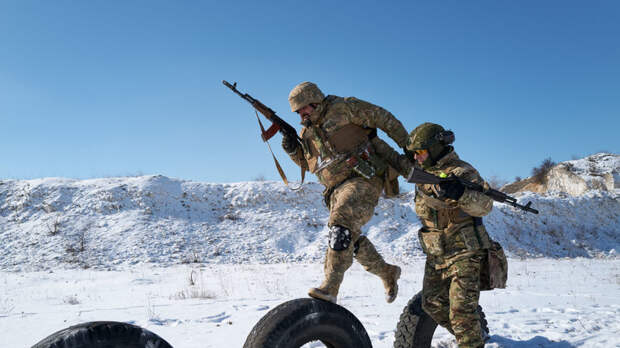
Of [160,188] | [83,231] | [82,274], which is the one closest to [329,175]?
[82,274]

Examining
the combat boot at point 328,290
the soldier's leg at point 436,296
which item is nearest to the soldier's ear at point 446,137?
the soldier's leg at point 436,296

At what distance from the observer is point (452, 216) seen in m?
3.34

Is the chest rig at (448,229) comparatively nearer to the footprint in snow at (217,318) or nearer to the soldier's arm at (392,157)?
the soldier's arm at (392,157)

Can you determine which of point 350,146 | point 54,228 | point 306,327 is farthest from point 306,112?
point 54,228

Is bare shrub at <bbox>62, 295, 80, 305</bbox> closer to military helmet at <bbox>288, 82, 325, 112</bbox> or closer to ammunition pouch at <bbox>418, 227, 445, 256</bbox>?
military helmet at <bbox>288, 82, 325, 112</bbox>

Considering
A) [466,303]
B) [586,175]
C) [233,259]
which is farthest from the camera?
[586,175]

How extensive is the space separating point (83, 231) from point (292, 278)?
8.56 meters

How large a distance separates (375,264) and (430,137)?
132cm

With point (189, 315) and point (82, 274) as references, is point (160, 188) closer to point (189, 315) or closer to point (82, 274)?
point (82, 274)

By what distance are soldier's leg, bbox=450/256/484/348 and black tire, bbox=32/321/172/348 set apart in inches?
88.6

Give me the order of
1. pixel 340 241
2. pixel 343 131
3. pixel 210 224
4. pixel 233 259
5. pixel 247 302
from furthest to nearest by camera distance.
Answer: pixel 210 224 < pixel 233 259 < pixel 247 302 < pixel 343 131 < pixel 340 241

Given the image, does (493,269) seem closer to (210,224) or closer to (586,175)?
(210,224)

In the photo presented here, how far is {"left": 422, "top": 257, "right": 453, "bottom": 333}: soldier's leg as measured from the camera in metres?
3.45

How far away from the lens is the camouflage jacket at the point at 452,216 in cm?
308
